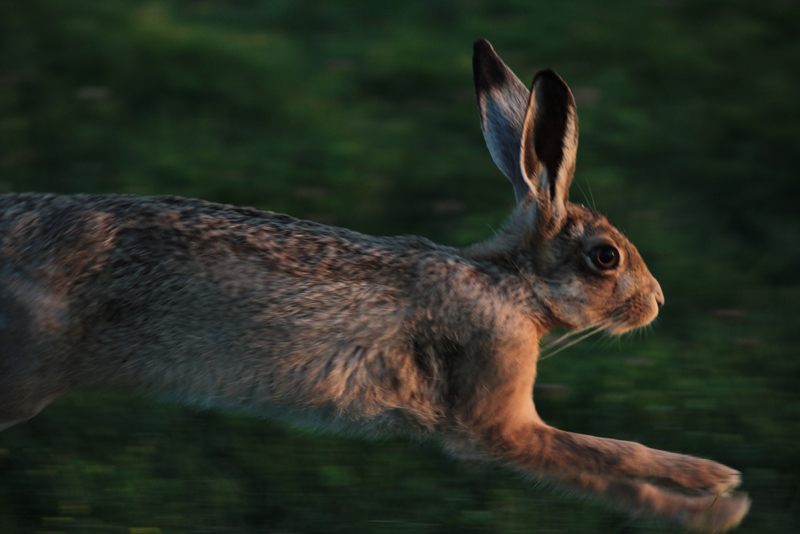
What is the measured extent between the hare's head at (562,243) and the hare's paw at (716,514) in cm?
94

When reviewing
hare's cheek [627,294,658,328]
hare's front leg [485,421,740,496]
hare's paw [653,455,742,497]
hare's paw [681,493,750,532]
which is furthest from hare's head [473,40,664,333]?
hare's paw [681,493,750,532]

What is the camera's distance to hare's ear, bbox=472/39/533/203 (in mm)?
4906

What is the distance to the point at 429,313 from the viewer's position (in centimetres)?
438

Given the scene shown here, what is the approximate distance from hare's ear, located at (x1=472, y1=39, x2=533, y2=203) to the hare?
304mm

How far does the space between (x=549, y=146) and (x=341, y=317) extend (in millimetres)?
1266

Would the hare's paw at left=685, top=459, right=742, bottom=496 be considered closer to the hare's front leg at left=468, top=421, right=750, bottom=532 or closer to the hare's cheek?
the hare's front leg at left=468, top=421, right=750, bottom=532

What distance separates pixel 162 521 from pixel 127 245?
4.00ft

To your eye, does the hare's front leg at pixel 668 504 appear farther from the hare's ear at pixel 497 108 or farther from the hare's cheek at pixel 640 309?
the hare's ear at pixel 497 108

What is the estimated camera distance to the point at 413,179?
692 cm

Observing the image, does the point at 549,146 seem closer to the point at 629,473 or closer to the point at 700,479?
the point at 629,473

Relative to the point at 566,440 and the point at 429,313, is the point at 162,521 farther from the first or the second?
the point at 566,440

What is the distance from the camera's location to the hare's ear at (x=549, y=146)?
14.1 feet

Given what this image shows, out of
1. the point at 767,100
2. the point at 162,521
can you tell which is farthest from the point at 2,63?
the point at 767,100

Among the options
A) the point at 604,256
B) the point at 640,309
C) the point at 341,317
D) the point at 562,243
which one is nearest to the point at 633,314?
the point at 640,309
